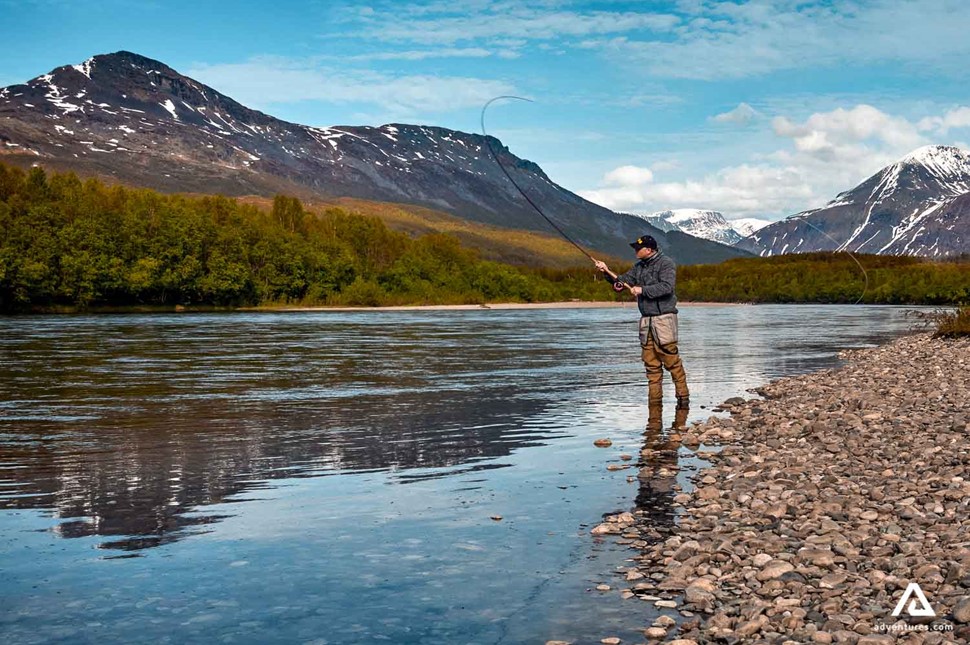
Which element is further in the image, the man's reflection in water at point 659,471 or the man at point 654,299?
the man at point 654,299

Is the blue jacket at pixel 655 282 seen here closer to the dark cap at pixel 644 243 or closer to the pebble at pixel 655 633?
the dark cap at pixel 644 243

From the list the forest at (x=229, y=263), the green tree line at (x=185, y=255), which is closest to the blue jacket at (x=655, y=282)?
the forest at (x=229, y=263)

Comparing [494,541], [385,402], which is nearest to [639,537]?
[494,541]

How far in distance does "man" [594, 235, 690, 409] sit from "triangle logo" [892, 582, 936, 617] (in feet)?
30.1

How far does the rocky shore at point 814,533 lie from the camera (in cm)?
605

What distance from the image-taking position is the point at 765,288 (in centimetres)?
19250

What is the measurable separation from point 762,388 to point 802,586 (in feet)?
50.2

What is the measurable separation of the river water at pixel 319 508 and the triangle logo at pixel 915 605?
1683 mm

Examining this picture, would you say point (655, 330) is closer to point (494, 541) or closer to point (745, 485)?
point (745, 485)

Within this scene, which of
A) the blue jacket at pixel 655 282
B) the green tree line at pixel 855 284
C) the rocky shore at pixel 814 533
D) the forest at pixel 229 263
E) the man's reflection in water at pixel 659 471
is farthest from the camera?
the green tree line at pixel 855 284

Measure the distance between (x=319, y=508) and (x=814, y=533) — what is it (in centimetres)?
509

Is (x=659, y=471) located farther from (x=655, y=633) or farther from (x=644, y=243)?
(x=655, y=633)

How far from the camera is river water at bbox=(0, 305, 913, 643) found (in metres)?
6.66

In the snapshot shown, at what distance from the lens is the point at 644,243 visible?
15.3 m
